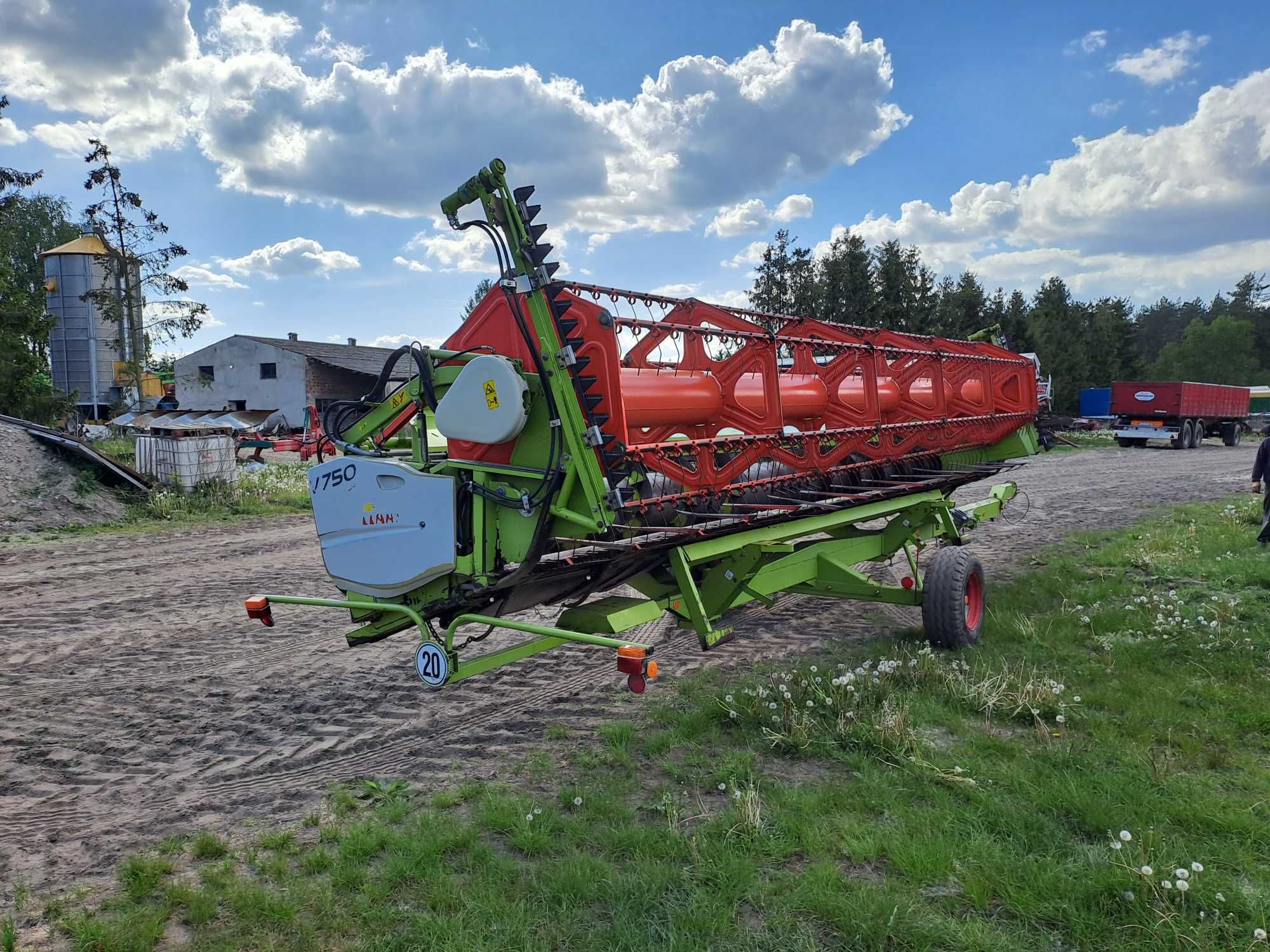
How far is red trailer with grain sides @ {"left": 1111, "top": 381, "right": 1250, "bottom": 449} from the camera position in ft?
92.5

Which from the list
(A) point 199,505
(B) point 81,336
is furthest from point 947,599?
(B) point 81,336

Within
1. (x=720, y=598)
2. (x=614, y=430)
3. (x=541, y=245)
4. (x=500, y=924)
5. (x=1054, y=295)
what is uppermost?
(x=1054, y=295)

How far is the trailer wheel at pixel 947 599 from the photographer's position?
594cm

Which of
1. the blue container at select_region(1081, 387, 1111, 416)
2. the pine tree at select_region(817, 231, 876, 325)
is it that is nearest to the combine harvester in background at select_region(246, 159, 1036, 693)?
the pine tree at select_region(817, 231, 876, 325)

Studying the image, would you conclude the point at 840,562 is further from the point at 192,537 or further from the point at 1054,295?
the point at 1054,295

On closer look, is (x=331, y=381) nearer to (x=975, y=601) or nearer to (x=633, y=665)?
(x=975, y=601)

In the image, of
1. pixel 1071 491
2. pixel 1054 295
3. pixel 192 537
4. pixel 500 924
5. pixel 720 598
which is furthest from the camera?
pixel 1054 295

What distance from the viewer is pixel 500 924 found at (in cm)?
298

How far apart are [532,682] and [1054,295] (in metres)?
49.4

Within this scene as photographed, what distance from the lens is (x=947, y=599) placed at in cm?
A: 593

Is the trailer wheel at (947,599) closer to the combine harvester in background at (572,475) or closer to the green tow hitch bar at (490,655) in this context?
the combine harvester in background at (572,475)

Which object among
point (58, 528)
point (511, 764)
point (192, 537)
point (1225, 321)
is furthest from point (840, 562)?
point (1225, 321)

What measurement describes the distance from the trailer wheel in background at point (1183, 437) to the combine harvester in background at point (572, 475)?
2888 cm

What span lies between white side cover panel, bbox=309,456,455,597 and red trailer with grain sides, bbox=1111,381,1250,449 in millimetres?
30670
